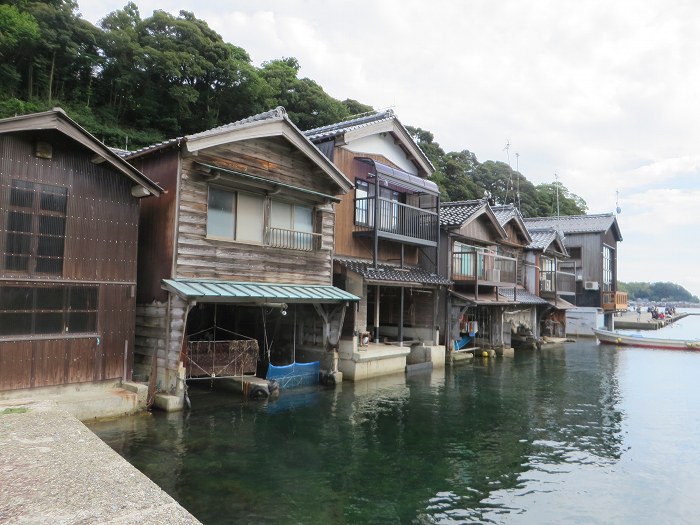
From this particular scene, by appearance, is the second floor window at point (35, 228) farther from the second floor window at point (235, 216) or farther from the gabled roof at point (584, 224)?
the gabled roof at point (584, 224)

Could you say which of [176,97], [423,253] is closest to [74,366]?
[423,253]

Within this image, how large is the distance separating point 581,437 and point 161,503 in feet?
34.3

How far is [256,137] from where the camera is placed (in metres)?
14.2

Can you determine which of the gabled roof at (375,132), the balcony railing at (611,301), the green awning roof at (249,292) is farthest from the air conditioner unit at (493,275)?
the balcony railing at (611,301)

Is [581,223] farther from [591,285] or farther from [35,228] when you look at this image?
[35,228]

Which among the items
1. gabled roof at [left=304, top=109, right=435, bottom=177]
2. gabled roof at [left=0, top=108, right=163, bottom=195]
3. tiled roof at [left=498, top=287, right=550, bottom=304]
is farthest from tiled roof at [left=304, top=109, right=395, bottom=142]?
tiled roof at [left=498, top=287, right=550, bottom=304]

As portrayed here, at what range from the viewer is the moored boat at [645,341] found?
3272 centimetres

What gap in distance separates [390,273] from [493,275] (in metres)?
8.37

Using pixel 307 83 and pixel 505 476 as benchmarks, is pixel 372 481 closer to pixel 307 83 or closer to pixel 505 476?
pixel 505 476

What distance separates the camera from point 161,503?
515 centimetres

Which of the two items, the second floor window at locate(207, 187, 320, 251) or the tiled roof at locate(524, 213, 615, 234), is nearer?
the second floor window at locate(207, 187, 320, 251)

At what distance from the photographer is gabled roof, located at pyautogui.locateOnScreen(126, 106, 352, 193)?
41.4 feet

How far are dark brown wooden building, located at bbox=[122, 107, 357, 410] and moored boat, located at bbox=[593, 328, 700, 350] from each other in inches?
1076

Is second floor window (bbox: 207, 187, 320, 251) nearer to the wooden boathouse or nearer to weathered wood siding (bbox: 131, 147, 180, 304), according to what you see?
weathered wood siding (bbox: 131, 147, 180, 304)
